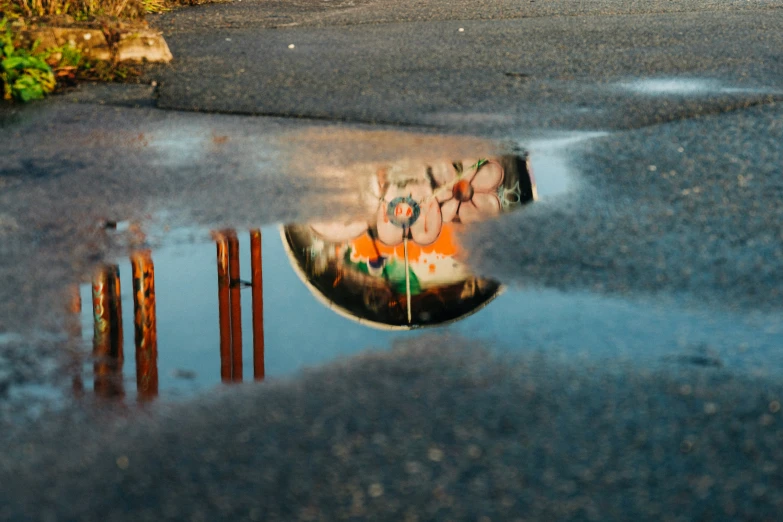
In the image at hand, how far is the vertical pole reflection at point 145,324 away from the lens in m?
2.33

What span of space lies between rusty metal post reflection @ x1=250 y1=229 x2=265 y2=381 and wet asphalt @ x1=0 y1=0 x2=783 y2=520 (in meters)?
0.14

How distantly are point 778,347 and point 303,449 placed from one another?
1209 millimetres

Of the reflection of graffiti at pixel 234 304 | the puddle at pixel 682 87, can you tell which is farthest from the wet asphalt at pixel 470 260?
the reflection of graffiti at pixel 234 304

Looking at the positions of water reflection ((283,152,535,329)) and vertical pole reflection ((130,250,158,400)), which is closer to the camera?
vertical pole reflection ((130,250,158,400))

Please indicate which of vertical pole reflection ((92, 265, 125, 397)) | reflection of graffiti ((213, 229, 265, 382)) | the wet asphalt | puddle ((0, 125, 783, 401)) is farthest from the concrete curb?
vertical pole reflection ((92, 265, 125, 397))

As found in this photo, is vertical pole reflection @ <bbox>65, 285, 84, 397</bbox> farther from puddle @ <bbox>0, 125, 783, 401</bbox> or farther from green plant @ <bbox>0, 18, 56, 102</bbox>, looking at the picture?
green plant @ <bbox>0, 18, 56, 102</bbox>

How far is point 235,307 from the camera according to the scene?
2727mm

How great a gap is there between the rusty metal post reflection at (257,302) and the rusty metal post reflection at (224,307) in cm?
6

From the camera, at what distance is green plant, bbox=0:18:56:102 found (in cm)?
549

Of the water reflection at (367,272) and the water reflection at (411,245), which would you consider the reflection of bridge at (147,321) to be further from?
the water reflection at (411,245)

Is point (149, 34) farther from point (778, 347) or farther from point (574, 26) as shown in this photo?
point (778, 347)

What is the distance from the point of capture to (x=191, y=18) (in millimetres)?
9156

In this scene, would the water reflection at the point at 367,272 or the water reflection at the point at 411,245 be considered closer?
the water reflection at the point at 367,272

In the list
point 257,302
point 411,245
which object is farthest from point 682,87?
point 257,302
